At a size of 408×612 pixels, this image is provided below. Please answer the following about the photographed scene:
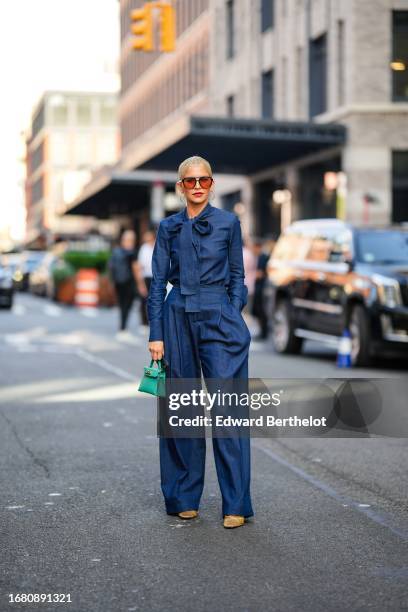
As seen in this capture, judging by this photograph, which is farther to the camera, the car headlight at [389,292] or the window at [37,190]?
the window at [37,190]

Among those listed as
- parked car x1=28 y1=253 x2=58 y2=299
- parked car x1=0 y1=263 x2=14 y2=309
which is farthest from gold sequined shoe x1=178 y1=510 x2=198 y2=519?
parked car x1=28 y1=253 x2=58 y2=299

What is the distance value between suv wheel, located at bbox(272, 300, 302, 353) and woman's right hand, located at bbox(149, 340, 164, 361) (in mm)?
12547

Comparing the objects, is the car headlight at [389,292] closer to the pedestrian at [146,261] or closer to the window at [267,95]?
the pedestrian at [146,261]

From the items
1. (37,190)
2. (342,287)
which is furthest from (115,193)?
(37,190)

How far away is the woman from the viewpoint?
245 inches

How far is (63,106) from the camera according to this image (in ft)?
390

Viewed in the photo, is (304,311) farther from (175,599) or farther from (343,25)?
(343,25)

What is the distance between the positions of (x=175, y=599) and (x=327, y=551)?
1.10m

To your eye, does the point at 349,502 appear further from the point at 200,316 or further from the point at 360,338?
the point at 360,338

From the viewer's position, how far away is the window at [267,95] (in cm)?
4006

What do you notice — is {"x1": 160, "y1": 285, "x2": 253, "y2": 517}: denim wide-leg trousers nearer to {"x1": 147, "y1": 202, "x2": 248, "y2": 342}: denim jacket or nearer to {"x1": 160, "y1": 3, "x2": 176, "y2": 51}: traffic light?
{"x1": 147, "y1": 202, "x2": 248, "y2": 342}: denim jacket

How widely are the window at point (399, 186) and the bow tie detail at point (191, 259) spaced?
2700 cm

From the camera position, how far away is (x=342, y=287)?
655 inches

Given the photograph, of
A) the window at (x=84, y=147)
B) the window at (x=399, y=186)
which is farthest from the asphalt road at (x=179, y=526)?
the window at (x=84, y=147)
